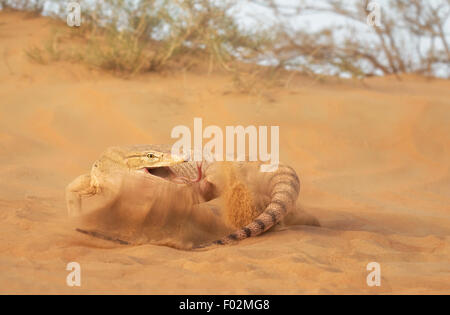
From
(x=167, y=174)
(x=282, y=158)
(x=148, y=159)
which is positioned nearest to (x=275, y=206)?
(x=167, y=174)

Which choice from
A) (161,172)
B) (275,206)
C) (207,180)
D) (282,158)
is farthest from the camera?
(282,158)

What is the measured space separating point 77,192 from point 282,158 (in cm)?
346

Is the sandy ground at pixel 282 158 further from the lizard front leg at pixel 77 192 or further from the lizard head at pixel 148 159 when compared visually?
the lizard head at pixel 148 159

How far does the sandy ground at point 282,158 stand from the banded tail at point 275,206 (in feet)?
0.25

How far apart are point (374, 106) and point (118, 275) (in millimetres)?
6444

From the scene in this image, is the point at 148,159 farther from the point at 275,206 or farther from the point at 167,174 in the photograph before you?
the point at 275,206

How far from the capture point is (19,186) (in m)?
5.34

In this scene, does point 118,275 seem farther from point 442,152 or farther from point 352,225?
point 442,152

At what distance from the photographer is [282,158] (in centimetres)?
705

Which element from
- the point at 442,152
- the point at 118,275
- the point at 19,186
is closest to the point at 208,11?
the point at 442,152

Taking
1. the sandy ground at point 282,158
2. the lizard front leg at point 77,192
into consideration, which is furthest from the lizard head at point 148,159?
the sandy ground at point 282,158

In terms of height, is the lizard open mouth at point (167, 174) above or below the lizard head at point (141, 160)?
below

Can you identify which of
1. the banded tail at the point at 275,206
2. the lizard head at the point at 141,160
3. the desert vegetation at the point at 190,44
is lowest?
the banded tail at the point at 275,206

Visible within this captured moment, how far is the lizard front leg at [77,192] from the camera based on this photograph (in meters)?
4.05
